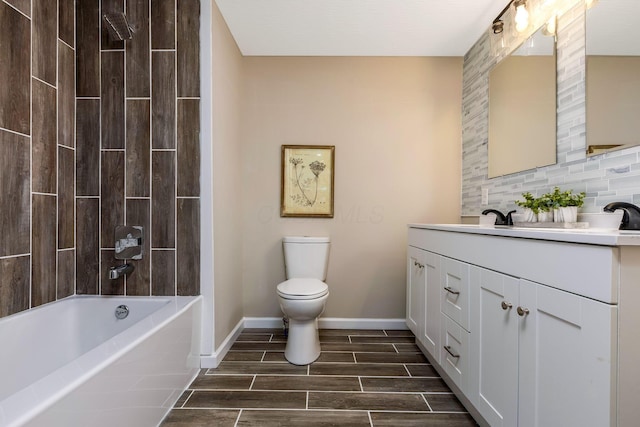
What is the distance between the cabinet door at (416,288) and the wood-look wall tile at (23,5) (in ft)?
7.80

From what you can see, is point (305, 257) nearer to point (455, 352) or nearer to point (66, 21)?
point (455, 352)

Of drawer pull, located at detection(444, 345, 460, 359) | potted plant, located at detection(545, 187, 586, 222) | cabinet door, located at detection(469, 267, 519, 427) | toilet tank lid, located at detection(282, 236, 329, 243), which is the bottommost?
drawer pull, located at detection(444, 345, 460, 359)

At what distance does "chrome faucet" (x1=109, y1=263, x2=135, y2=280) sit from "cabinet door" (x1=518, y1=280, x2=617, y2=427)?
1821 mm

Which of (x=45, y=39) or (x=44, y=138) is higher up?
(x=45, y=39)

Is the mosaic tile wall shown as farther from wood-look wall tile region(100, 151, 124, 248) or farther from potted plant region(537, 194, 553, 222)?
wood-look wall tile region(100, 151, 124, 248)

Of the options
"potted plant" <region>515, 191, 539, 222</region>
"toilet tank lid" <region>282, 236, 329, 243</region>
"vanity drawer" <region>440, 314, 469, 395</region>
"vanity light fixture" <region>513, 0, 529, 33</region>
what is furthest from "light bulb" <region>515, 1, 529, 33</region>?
"toilet tank lid" <region>282, 236, 329, 243</region>

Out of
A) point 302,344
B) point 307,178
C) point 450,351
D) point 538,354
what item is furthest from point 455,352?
point 307,178

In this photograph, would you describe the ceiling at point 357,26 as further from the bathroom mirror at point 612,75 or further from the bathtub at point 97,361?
the bathtub at point 97,361

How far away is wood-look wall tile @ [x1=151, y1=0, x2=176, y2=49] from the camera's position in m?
1.83

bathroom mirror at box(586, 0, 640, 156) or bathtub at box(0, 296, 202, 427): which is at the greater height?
bathroom mirror at box(586, 0, 640, 156)

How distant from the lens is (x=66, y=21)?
5.75 ft

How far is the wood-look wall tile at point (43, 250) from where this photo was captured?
1.55 metres

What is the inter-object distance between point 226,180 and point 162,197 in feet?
1.41

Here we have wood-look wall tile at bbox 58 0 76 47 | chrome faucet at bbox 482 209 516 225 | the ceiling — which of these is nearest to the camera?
wood-look wall tile at bbox 58 0 76 47
